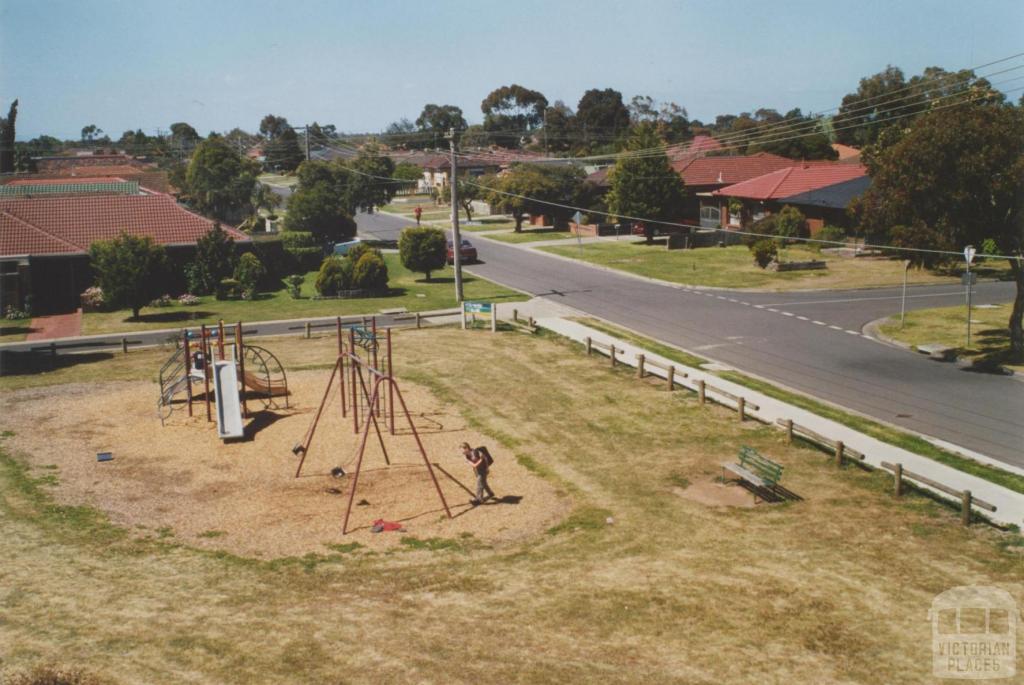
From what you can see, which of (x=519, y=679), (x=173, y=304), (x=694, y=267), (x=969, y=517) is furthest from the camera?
(x=694, y=267)

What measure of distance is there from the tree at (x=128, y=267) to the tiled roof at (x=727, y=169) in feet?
145

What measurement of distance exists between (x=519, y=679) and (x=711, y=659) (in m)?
2.63

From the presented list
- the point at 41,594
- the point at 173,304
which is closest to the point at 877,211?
the point at 41,594

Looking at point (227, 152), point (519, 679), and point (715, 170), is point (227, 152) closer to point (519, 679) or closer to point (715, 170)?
point (715, 170)

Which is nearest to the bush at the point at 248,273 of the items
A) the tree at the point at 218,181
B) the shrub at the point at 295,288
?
the shrub at the point at 295,288

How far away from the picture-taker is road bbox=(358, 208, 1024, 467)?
81.3 ft

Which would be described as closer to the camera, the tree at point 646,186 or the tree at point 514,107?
the tree at point 646,186

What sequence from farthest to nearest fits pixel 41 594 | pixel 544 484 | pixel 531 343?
pixel 531 343 < pixel 544 484 < pixel 41 594

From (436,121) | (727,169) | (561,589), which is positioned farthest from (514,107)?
(561,589)

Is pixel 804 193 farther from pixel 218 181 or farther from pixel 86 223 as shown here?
pixel 86 223

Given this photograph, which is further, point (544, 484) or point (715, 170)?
point (715, 170)

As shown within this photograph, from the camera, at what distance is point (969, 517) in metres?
17.2

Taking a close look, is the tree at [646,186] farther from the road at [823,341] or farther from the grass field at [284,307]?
the grass field at [284,307]

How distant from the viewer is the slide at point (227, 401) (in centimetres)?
2277
